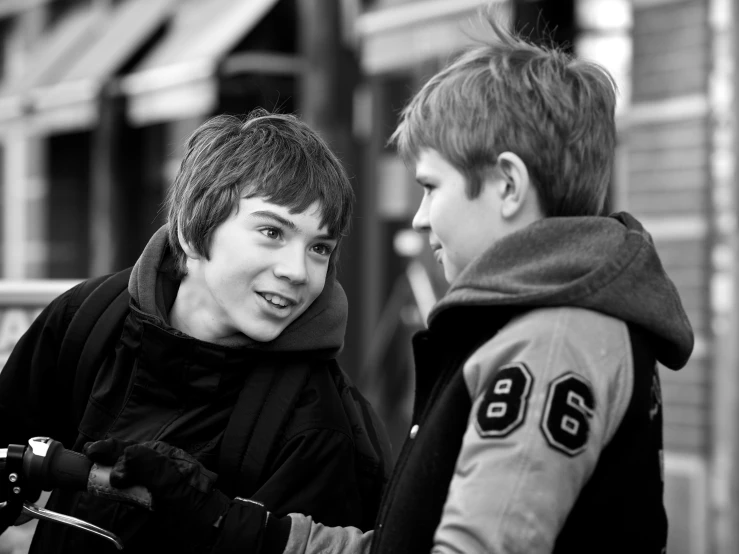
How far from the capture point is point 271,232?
207cm

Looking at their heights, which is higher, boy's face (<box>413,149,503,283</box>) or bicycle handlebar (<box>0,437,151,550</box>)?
boy's face (<box>413,149,503,283</box>)

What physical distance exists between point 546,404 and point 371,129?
6.01 meters

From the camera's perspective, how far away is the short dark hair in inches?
82.5

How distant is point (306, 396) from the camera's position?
2074 millimetres

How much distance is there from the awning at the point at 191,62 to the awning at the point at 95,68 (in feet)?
1.04

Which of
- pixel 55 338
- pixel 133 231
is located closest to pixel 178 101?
pixel 133 231

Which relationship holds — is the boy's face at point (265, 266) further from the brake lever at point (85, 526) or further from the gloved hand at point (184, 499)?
the brake lever at point (85, 526)

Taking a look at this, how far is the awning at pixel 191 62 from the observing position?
7.79 m

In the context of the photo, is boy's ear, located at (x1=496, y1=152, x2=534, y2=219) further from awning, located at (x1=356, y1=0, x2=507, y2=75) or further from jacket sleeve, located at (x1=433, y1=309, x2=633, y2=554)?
awning, located at (x1=356, y1=0, x2=507, y2=75)

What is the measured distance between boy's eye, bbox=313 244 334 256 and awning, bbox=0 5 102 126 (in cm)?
915

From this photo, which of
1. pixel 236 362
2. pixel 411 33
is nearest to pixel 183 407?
pixel 236 362

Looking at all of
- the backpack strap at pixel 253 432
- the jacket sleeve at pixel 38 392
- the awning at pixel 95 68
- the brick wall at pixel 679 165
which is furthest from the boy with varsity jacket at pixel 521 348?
the awning at pixel 95 68

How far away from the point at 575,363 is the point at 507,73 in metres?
0.51

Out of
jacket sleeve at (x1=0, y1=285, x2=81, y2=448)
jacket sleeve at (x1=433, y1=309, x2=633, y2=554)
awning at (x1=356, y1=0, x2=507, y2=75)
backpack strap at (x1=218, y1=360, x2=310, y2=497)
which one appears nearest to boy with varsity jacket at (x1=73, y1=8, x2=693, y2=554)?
jacket sleeve at (x1=433, y1=309, x2=633, y2=554)
